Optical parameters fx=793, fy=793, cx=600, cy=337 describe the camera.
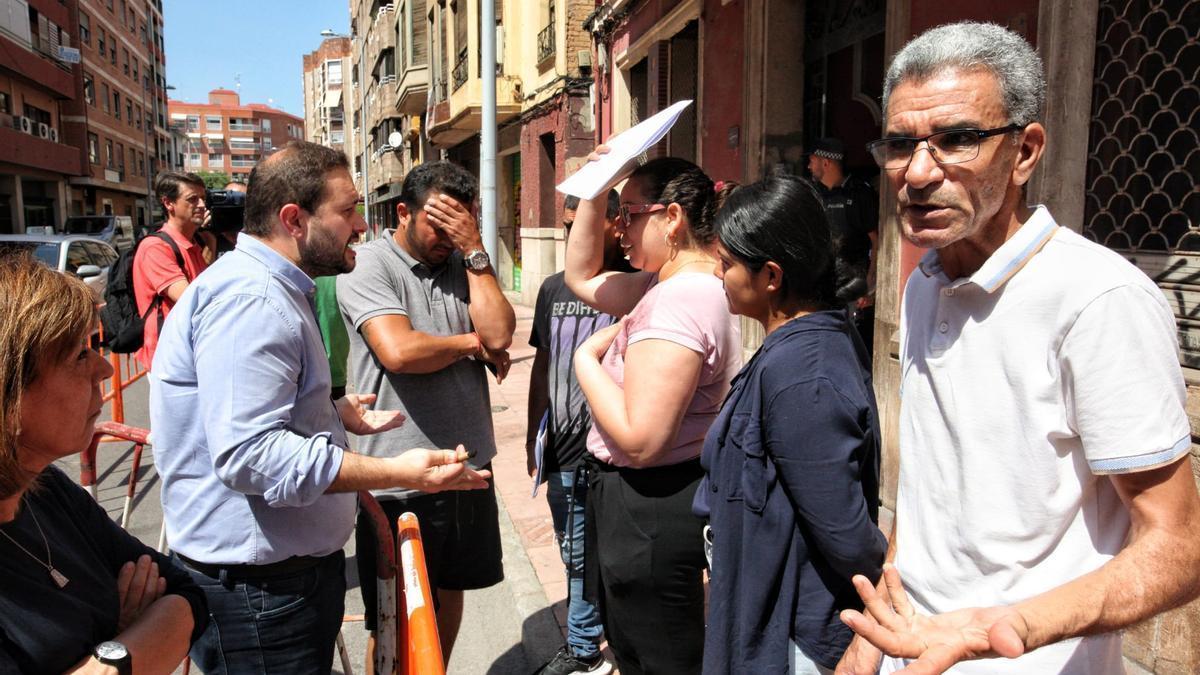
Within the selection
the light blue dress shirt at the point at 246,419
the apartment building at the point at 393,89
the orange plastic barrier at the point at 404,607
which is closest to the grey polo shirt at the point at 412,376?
the orange plastic barrier at the point at 404,607

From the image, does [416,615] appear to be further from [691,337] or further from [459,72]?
[459,72]

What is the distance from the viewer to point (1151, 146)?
359 cm

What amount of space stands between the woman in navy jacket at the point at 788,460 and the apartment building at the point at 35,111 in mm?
37182

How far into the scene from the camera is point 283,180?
2219 millimetres

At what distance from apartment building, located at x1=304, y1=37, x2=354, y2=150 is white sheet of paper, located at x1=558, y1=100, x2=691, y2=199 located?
72108 mm

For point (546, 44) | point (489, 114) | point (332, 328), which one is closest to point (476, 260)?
point (332, 328)

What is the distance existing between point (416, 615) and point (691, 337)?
1.01 metres

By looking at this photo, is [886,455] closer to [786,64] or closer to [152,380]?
[786,64]

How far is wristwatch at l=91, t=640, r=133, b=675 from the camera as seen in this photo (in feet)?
4.79

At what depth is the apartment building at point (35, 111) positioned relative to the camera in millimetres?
31375

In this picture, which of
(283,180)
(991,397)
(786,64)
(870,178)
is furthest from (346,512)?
(786,64)

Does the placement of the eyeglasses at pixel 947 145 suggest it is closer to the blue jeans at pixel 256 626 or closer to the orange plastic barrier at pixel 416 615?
the orange plastic barrier at pixel 416 615

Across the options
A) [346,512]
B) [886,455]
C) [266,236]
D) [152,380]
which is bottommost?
[886,455]

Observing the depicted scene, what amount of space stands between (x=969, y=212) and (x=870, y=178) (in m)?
5.42
